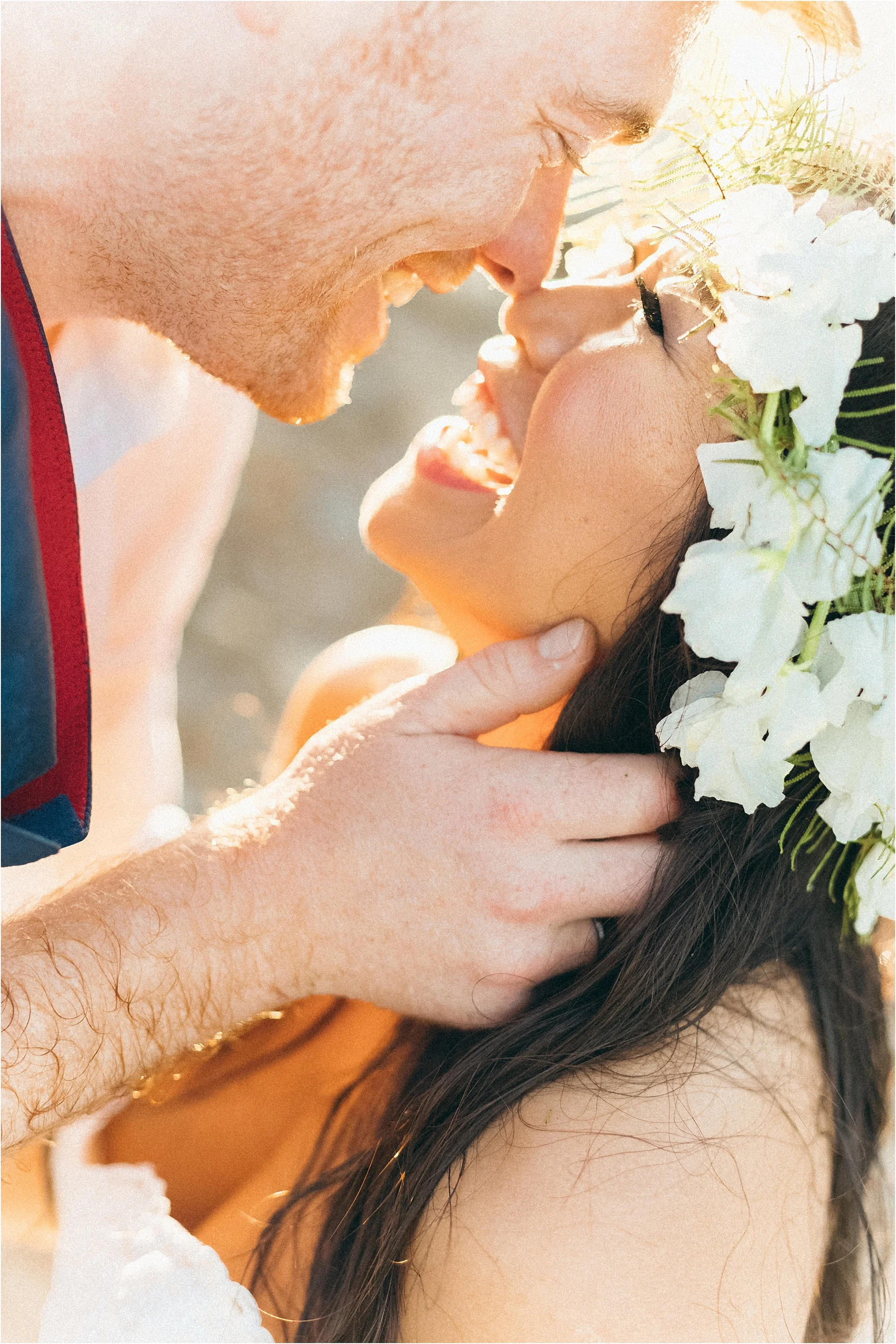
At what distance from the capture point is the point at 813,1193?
5.59 ft

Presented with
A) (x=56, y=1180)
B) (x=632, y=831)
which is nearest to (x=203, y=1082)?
(x=56, y=1180)

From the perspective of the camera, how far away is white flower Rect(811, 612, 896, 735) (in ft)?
4.36

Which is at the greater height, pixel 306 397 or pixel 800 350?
Result: pixel 306 397

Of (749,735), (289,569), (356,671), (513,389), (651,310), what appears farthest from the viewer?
(289,569)

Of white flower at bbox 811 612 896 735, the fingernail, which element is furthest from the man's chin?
white flower at bbox 811 612 896 735

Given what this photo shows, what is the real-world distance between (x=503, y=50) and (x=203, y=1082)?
192 centimetres

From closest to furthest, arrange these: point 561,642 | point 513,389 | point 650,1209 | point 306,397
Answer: point 650,1209
point 561,642
point 513,389
point 306,397

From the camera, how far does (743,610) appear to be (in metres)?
1.35

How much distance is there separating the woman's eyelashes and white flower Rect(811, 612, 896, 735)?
1.89 ft

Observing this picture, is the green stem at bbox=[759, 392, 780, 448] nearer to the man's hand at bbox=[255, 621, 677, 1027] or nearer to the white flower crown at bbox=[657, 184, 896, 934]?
the white flower crown at bbox=[657, 184, 896, 934]

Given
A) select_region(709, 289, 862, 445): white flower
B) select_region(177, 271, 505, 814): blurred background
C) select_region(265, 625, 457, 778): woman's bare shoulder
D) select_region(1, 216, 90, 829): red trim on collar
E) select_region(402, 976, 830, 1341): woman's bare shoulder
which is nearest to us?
select_region(709, 289, 862, 445): white flower

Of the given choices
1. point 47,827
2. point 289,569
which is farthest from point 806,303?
point 289,569

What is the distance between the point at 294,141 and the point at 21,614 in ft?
2.95

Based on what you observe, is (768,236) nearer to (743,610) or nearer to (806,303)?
(806,303)
